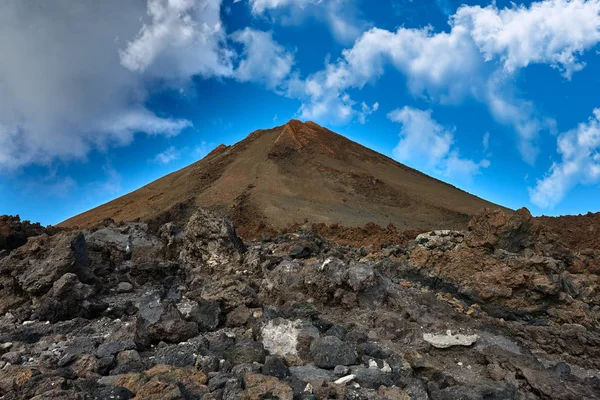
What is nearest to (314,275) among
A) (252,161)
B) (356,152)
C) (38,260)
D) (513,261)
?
(513,261)

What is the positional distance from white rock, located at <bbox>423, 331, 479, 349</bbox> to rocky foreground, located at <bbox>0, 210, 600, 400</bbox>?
0.06 ft

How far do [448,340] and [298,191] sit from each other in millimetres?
36747

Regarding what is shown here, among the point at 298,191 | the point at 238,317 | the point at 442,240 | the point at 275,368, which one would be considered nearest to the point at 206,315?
the point at 238,317

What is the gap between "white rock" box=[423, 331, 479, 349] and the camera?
235 inches

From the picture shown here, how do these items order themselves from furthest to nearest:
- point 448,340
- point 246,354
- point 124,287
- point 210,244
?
point 210,244
point 124,287
point 448,340
point 246,354

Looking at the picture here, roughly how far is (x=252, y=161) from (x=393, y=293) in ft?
145

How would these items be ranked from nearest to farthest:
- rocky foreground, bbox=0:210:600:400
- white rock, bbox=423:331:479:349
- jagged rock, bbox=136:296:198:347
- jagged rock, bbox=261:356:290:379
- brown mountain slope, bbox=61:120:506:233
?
rocky foreground, bbox=0:210:600:400 < jagged rock, bbox=261:356:290:379 < jagged rock, bbox=136:296:198:347 < white rock, bbox=423:331:479:349 < brown mountain slope, bbox=61:120:506:233

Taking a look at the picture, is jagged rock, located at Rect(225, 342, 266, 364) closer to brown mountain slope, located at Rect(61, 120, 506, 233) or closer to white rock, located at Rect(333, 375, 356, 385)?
white rock, located at Rect(333, 375, 356, 385)

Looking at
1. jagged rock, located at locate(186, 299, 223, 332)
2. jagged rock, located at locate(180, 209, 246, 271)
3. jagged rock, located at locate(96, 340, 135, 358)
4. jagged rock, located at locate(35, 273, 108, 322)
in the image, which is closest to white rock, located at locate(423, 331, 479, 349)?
jagged rock, located at locate(186, 299, 223, 332)

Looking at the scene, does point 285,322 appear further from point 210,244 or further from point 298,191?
point 298,191

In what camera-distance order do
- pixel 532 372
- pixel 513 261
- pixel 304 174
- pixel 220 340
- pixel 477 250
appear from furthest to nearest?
1. pixel 304 174
2. pixel 477 250
3. pixel 513 261
4. pixel 220 340
5. pixel 532 372

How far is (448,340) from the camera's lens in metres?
6.06

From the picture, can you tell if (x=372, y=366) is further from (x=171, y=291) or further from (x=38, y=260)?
(x=38, y=260)

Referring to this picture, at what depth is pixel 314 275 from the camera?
7.67 metres
